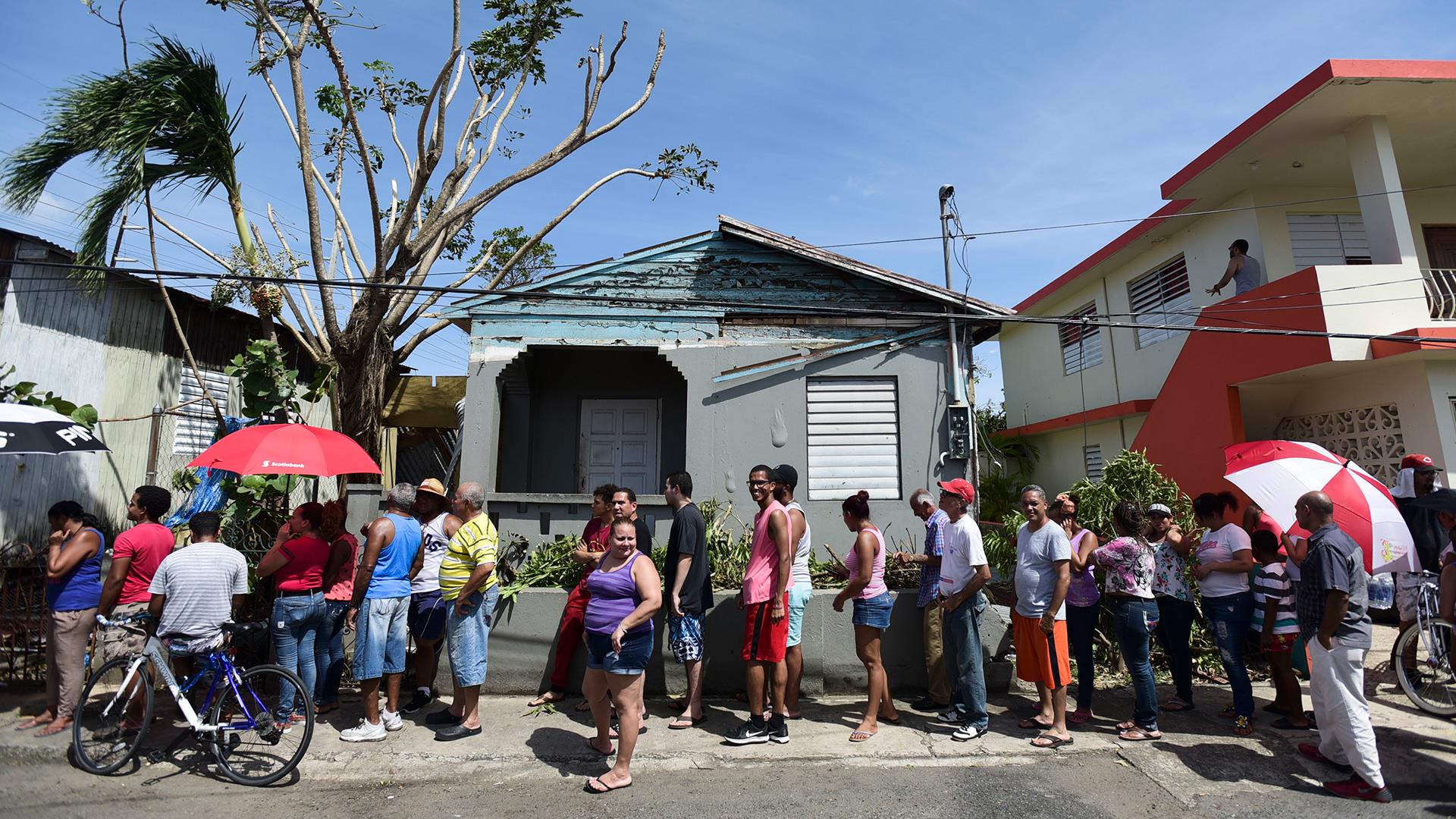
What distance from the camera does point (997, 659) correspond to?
632cm

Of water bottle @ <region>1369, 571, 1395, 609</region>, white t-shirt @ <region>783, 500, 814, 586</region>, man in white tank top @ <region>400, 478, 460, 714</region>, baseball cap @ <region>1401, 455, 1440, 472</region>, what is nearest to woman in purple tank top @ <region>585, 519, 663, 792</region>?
white t-shirt @ <region>783, 500, 814, 586</region>

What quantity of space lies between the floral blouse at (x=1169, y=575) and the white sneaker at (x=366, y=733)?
18.8ft

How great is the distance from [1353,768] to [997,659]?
2455 millimetres

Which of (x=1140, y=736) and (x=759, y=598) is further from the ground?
(x=759, y=598)

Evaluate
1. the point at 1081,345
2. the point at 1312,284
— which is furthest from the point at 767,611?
the point at 1081,345

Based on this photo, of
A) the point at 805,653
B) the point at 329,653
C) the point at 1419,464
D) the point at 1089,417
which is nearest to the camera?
the point at 329,653

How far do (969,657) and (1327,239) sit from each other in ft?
33.8

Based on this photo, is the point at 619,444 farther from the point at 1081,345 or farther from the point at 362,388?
the point at 1081,345

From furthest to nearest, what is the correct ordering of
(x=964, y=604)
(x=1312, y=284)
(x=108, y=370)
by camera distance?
(x=108, y=370), (x=1312, y=284), (x=964, y=604)

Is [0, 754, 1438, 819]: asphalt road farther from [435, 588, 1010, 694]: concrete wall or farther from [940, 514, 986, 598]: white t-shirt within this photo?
[435, 588, 1010, 694]: concrete wall

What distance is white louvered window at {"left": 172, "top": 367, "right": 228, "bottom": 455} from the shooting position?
10.7m

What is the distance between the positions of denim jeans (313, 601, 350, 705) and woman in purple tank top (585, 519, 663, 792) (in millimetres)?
2495

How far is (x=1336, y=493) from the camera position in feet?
16.9

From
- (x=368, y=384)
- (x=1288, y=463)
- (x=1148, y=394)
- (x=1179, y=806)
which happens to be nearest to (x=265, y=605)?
(x=368, y=384)
